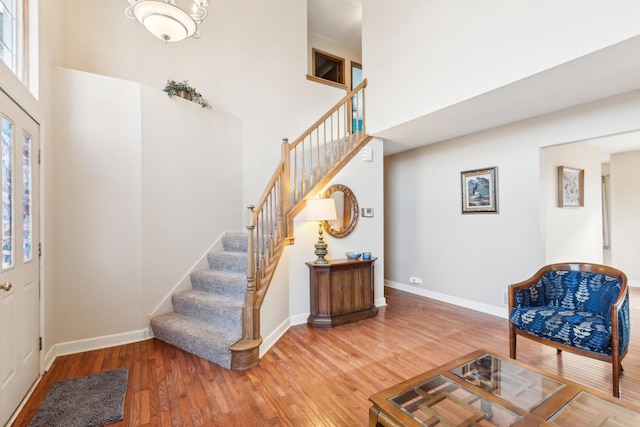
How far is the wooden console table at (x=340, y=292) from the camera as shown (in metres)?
3.66

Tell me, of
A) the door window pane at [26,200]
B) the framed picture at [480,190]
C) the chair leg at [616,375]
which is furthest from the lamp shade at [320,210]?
the chair leg at [616,375]

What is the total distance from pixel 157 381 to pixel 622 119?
→ 508 cm

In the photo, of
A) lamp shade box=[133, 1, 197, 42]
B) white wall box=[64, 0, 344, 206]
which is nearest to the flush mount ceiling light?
lamp shade box=[133, 1, 197, 42]

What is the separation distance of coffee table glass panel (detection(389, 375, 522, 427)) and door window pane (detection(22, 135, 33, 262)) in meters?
2.84

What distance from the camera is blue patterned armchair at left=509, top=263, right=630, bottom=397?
2.17 metres

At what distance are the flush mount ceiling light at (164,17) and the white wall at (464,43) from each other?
7.93 ft

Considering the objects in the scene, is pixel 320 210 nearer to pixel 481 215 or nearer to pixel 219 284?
pixel 219 284

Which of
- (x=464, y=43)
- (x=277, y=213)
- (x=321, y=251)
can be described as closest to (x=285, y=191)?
(x=277, y=213)

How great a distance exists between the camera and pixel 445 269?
15.4 ft

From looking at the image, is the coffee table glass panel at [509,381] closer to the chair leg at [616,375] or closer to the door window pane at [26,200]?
the chair leg at [616,375]

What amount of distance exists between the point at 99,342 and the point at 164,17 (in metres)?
3.12

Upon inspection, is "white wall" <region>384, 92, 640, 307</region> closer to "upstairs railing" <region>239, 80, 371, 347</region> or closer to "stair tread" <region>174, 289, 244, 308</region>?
"upstairs railing" <region>239, 80, 371, 347</region>

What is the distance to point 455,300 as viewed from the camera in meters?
4.54

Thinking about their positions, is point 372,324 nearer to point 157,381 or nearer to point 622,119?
point 157,381
